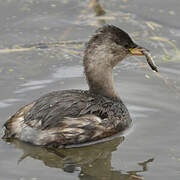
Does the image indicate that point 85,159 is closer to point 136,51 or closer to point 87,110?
point 87,110

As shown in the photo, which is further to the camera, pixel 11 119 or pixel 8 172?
pixel 11 119

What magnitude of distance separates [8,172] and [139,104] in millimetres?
2646

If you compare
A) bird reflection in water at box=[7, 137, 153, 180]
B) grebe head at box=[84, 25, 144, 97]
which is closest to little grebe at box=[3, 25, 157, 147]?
grebe head at box=[84, 25, 144, 97]

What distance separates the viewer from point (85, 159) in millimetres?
6930

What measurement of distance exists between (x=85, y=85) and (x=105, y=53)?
1238 mm

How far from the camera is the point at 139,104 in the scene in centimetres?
828

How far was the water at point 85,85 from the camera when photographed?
6684 millimetres

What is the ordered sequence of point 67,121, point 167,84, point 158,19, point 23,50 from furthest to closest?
point 158,19 < point 23,50 < point 167,84 < point 67,121

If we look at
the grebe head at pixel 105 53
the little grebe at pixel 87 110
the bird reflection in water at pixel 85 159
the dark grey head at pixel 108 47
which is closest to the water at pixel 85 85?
the bird reflection in water at pixel 85 159

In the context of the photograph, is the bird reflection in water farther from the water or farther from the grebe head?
the grebe head

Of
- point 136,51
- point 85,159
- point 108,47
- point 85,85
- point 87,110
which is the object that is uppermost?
point 108,47

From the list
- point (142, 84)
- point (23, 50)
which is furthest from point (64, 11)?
point (142, 84)

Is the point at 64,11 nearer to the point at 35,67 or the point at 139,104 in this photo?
the point at 35,67

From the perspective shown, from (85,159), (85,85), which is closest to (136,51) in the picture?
(85,85)
